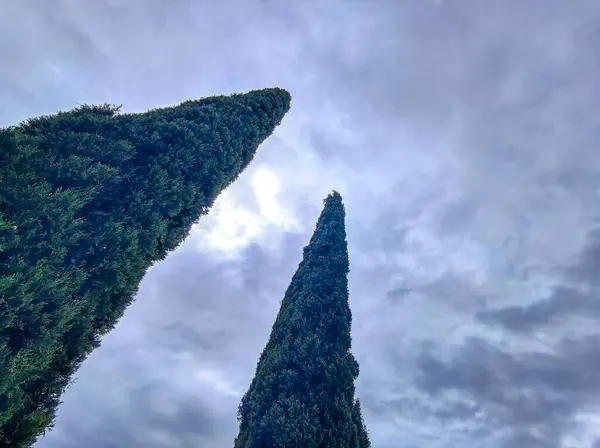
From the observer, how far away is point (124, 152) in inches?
356

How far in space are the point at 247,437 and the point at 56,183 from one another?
805 centimetres

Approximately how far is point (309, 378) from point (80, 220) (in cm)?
736

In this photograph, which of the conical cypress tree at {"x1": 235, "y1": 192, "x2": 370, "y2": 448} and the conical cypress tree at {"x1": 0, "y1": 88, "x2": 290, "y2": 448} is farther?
the conical cypress tree at {"x1": 235, "y1": 192, "x2": 370, "y2": 448}

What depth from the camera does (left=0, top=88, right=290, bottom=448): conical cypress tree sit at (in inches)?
258

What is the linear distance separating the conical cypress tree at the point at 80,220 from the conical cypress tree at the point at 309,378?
479 cm

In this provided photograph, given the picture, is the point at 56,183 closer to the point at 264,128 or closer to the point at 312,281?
the point at 264,128

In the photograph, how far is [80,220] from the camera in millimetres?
7680

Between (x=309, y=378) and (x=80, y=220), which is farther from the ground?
(x=309, y=378)

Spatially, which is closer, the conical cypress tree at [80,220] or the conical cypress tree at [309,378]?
the conical cypress tree at [80,220]

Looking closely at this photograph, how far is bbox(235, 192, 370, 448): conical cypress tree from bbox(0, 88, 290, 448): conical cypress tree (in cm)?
479

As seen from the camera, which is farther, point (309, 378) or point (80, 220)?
point (309, 378)

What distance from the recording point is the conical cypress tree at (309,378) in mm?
10047

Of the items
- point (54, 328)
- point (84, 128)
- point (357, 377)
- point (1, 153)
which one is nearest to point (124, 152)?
point (84, 128)

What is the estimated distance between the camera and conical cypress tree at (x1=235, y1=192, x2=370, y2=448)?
396 inches
